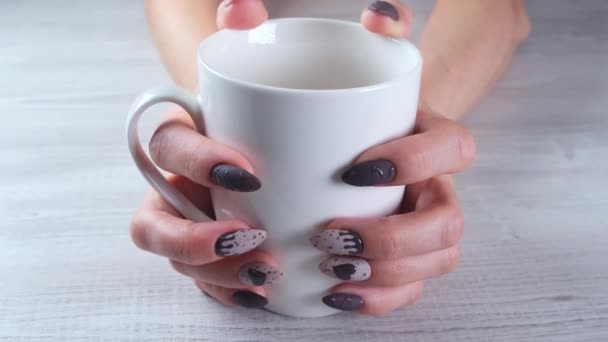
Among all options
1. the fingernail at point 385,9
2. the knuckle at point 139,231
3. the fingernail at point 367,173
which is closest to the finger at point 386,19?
the fingernail at point 385,9

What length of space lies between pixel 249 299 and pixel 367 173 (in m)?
0.14

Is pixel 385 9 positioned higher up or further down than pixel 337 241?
higher up

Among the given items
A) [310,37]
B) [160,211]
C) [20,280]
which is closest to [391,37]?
[310,37]

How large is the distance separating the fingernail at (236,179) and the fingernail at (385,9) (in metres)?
0.15

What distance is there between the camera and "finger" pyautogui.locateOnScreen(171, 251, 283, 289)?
16.8 inches

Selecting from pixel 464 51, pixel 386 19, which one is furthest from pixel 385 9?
pixel 464 51

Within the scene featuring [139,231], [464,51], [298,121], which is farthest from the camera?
[464,51]

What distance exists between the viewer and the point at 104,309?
0.48 m

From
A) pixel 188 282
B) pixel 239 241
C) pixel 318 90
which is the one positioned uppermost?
pixel 318 90

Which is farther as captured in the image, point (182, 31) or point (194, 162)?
point (182, 31)

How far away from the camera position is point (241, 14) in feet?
1.43

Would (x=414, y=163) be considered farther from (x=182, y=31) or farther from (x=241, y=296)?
(x=182, y=31)

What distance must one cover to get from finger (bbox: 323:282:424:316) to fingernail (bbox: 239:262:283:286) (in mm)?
45

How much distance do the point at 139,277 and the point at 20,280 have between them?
9 cm
